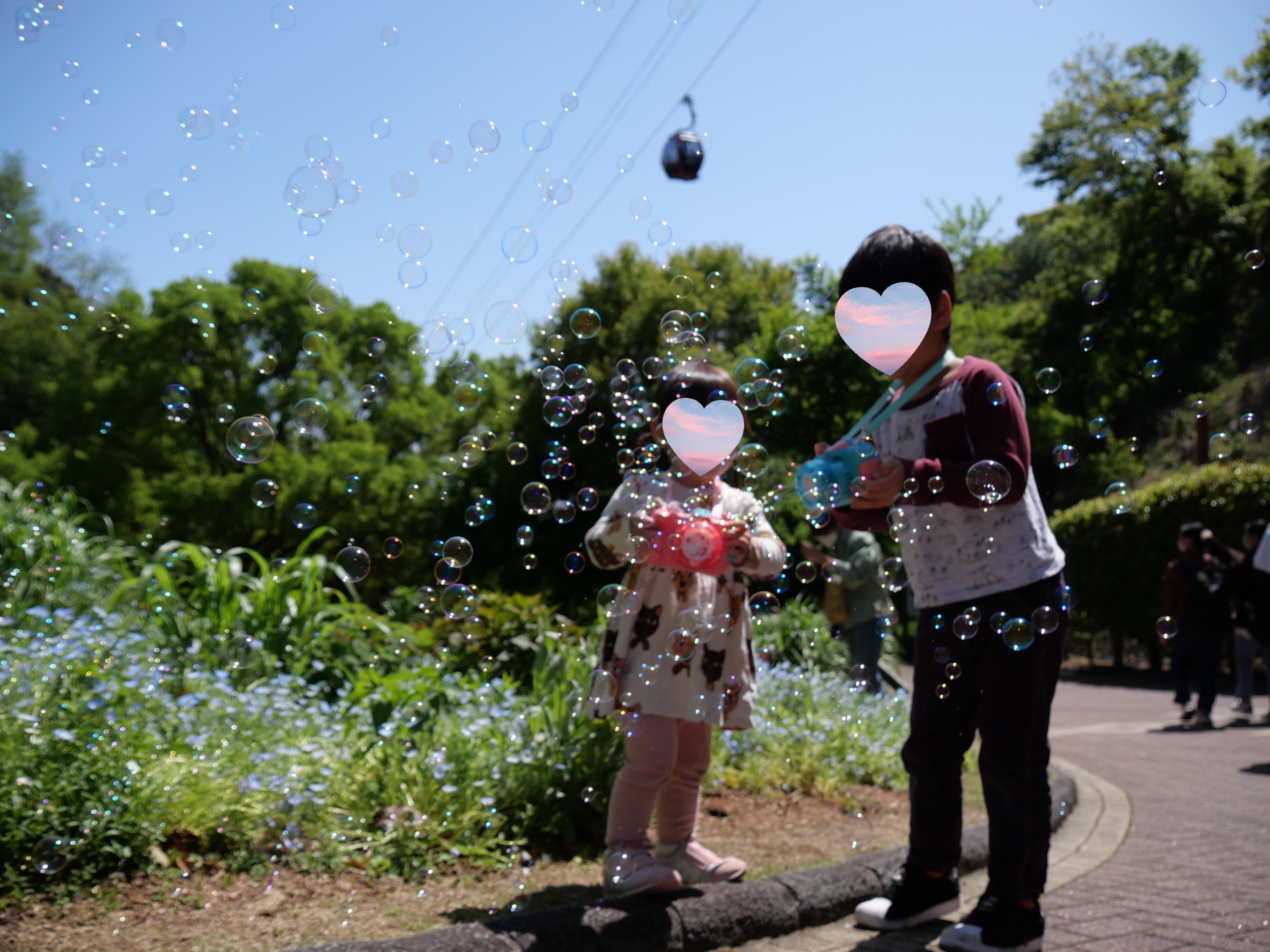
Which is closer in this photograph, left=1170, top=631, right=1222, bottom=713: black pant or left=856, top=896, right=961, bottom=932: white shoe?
left=856, top=896, right=961, bottom=932: white shoe

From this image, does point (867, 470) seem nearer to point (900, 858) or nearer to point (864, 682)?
point (864, 682)

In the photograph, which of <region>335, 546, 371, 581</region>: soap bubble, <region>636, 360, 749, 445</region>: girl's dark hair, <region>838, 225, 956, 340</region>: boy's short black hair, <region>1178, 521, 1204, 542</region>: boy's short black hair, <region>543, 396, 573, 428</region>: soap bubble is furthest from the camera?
<region>1178, 521, 1204, 542</region>: boy's short black hair

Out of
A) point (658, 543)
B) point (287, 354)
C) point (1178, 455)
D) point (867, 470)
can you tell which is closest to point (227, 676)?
point (658, 543)

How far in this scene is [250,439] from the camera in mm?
3320

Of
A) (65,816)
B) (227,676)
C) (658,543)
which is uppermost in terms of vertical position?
(658,543)

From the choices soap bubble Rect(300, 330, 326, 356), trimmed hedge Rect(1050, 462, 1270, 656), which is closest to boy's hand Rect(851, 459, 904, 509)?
soap bubble Rect(300, 330, 326, 356)

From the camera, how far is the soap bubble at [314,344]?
11.7ft

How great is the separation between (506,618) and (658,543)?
2222mm

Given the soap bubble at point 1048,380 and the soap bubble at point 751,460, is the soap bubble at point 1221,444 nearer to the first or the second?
the soap bubble at point 1048,380

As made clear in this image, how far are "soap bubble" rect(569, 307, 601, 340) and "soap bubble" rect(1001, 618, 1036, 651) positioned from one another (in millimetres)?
1790

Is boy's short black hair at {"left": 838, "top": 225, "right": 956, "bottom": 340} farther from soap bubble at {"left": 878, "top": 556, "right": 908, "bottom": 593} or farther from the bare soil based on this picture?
the bare soil

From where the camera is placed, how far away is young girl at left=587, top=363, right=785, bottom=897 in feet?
8.90

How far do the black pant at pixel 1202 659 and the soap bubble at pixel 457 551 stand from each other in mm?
7093

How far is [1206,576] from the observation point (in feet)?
25.7
